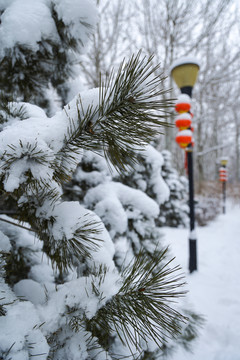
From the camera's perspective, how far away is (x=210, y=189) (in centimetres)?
1200

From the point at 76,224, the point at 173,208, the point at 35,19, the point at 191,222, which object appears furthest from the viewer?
the point at 173,208

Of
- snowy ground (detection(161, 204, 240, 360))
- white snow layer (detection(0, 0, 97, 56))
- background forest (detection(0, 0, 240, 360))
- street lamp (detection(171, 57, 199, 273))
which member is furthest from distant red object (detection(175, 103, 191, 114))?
snowy ground (detection(161, 204, 240, 360))

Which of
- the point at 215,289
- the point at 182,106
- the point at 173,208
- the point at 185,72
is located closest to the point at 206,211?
the point at 173,208

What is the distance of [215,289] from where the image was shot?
3.38m

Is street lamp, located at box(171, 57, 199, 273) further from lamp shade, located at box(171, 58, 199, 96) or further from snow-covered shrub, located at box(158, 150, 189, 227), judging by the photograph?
snow-covered shrub, located at box(158, 150, 189, 227)

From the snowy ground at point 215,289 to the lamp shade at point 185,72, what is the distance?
327 cm

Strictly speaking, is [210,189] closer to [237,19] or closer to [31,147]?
[237,19]

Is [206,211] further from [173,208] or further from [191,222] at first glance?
[191,222]

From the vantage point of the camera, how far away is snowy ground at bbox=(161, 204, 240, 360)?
2.16m

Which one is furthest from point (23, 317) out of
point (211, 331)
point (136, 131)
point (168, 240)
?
point (168, 240)

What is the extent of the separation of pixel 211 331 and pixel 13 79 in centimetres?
328

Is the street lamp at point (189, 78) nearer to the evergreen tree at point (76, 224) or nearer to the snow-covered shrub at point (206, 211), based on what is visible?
the evergreen tree at point (76, 224)

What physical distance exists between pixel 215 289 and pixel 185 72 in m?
3.51

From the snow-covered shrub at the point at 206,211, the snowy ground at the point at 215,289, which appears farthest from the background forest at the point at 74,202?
the snow-covered shrub at the point at 206,211
